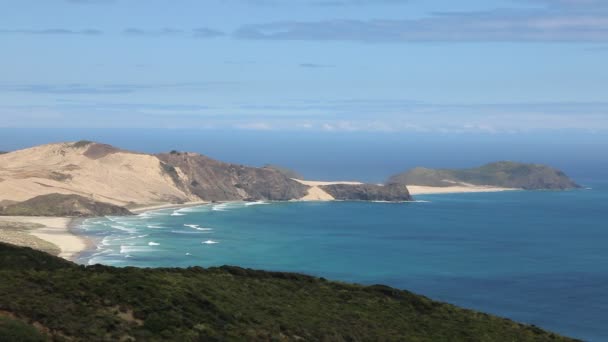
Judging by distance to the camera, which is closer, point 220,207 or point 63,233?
point 63,233

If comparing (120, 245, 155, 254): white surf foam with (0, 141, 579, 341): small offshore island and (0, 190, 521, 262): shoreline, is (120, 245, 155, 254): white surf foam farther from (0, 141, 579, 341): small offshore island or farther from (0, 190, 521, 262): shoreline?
(0, 141, 579, 341): small offshore island

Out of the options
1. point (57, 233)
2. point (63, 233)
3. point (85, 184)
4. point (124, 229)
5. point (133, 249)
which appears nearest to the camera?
point (133, 249)

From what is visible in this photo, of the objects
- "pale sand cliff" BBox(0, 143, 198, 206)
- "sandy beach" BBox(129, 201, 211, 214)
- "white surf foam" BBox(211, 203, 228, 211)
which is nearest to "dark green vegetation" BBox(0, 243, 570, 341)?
"pale sand cliff" BBox(0, 143, 198, 206)

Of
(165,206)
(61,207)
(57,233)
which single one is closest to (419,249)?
(57,233)

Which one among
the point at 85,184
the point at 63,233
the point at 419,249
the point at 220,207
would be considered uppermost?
the point at 85,184

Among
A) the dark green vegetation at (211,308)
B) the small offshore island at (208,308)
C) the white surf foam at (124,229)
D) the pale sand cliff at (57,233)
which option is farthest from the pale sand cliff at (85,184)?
the dark green vegetation at (211,308)

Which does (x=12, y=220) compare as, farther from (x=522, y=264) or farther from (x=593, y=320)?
(x=593, y=320)

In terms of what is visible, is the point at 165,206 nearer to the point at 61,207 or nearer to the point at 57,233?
the point at 61,207

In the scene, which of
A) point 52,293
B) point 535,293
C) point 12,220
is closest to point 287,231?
point 12,220
